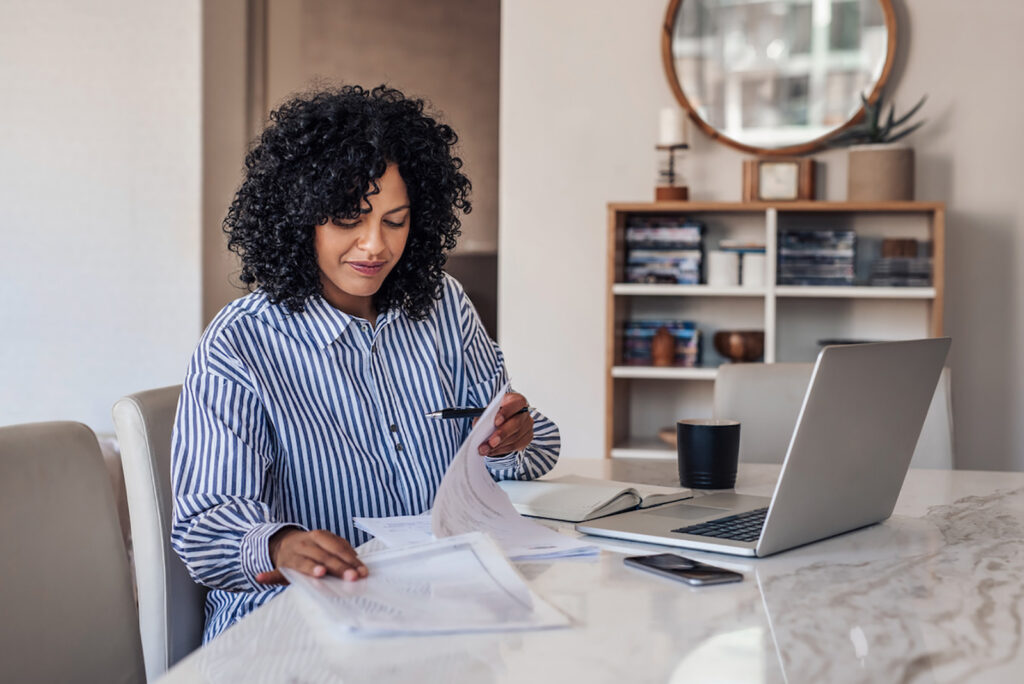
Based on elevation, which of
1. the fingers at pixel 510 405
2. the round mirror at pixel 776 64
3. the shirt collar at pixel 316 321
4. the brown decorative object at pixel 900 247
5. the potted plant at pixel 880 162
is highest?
the round mirror at pixel 776 64

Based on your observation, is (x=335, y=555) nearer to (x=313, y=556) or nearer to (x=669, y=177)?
(x=313, y=556)

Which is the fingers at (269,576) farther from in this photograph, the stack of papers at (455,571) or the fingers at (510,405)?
the fingers at (510,405)

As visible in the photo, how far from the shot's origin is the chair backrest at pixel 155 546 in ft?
3.99

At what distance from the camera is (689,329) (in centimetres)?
312

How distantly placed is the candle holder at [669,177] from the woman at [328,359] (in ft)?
5.40

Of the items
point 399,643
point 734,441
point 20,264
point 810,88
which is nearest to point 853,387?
point 734,441

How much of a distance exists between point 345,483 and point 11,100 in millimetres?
2914

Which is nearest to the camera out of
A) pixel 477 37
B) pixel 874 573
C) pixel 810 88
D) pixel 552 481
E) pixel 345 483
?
pixel 874 573

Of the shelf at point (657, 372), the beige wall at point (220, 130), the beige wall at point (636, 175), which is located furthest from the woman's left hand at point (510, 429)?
the beige wall at point (220, 130)

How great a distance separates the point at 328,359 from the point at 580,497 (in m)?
Result: 0.37

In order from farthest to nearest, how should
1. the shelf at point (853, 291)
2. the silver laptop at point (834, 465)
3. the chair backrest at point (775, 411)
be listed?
the shelf at point (853, 291)
the chair backrest at point (775, 411)
the silver laptop at point (834, 465)

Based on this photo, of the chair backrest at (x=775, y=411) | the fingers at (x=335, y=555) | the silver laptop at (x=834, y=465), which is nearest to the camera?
the fingers at (x=335, y=555)

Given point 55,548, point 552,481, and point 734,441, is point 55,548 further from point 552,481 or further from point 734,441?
point 734,441

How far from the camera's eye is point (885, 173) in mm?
2922
